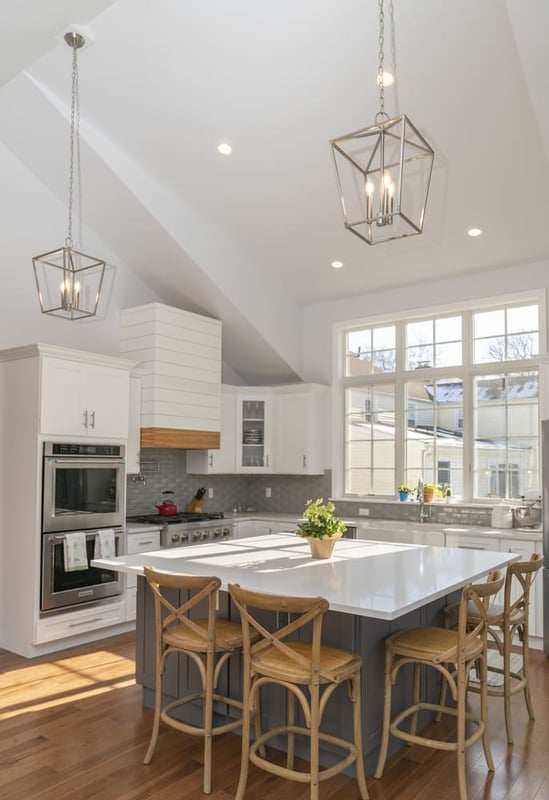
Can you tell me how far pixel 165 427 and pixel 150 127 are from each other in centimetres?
265

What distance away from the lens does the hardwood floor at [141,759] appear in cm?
288

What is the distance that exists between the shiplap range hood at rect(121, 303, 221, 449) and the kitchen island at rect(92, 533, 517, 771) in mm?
2027

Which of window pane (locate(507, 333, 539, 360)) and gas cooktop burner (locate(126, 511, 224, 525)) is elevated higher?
window pane (locate(507, 333, 539, 360))

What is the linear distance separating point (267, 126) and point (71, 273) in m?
1.85

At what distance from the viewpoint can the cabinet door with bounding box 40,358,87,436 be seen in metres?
4.97

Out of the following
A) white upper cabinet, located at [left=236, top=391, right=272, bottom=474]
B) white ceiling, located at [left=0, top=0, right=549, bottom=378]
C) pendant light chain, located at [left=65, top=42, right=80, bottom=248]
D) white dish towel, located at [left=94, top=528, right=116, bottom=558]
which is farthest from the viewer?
white upper cabinet, located at [left=236, top=391, right=272, bottom=474]

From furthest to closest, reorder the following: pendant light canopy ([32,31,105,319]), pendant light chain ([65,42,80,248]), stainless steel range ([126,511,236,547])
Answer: stainless steel range ([126,511,236,547])
pendant light chain ([65,42,80,248])
pendant light canopy ([32,31,105,319])

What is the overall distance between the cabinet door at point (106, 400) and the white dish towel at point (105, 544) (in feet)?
2.62

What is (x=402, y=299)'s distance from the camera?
6.79 metres

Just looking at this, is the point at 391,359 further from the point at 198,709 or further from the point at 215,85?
the point at 198,709

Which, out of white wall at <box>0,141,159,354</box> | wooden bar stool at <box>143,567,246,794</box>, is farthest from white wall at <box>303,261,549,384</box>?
wooden bar stool at <box>143,567,246,794</box>

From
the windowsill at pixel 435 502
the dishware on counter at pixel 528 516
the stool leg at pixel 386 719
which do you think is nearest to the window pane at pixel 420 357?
the windowsill at pixel 435 502

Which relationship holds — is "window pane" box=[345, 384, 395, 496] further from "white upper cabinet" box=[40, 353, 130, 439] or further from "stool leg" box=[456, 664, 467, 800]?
"stool leg" box=[456, 664, 467, 800]

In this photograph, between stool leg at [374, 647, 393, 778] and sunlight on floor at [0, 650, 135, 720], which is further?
sunlight on floor at [0, 650, 135, 720]
